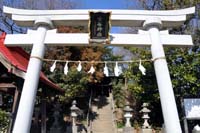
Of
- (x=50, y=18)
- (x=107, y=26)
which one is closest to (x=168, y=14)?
(x=107, y=26)

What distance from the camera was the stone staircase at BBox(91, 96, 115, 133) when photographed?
1838 centimetres

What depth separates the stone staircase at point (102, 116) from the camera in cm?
1838

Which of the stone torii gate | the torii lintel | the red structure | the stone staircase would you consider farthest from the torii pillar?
the stone staircase

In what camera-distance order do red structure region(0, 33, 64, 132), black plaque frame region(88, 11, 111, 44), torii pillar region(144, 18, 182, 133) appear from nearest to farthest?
torii pillar region(144, 18, 182, 133) < black plaque frame region(88, 11, 111, 44) < red structure region(0, 33, 64, 132)

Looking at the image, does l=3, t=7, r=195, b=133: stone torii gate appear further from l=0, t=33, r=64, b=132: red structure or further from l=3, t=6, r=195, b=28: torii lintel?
l=0, t=33, r=64, b=132: red structure

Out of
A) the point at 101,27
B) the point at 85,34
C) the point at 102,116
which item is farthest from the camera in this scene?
the point at 102,116

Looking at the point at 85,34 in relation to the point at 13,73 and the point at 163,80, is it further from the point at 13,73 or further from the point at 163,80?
the point at 163,80

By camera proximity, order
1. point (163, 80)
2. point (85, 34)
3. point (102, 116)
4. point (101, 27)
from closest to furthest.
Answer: point (163, 80) < point (85, 34) < point (101, 27) < point (102, 116)

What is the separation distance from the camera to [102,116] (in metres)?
20.7

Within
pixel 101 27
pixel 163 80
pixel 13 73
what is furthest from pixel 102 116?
pixel 163 80

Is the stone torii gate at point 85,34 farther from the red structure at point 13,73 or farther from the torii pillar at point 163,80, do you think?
the red structure at point 13,73

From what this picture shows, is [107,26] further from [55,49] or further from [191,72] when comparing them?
[55,49]

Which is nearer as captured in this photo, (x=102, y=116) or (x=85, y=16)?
(x=85, y=16)

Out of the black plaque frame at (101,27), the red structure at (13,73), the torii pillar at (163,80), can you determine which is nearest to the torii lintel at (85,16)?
the black plaque frame at (101,27)
